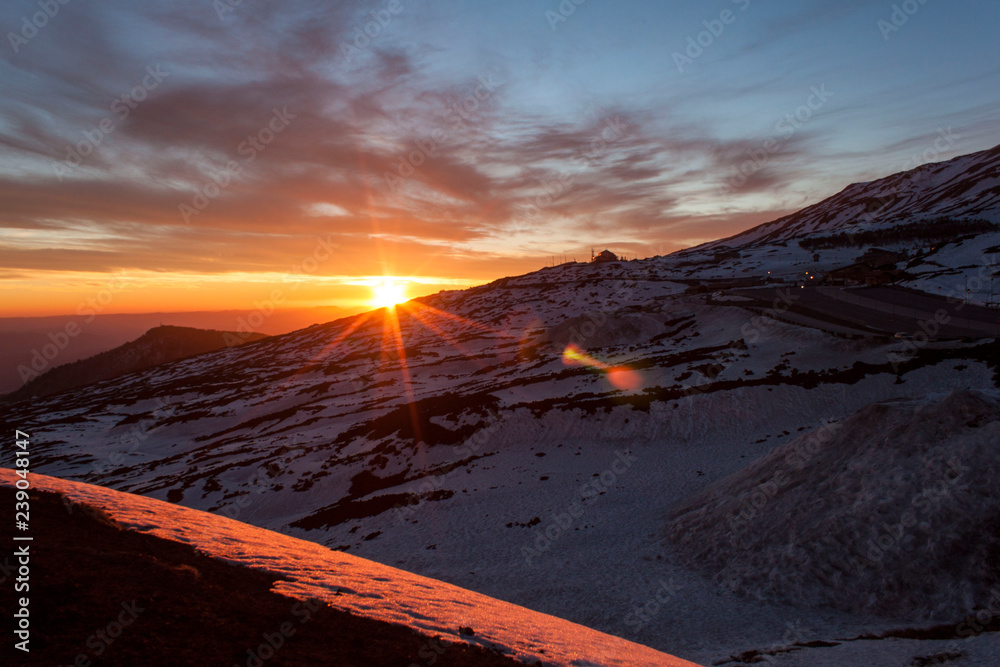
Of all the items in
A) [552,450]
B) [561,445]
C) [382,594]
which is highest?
[382,594]

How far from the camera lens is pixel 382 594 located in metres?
13.8

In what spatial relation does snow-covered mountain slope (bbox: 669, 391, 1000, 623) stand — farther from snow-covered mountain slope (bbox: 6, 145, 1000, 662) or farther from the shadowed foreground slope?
the shadowed foreground slope

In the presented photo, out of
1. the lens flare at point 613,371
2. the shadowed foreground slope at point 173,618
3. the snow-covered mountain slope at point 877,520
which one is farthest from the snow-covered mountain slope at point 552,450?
the shadowed foreground slope at point 173,618

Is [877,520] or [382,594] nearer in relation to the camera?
[382,594]

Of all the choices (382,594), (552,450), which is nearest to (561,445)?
(552,450)

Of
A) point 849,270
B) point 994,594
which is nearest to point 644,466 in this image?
point 994,594

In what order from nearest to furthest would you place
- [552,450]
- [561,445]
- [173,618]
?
[173,618] → [552,450] → [561,445]

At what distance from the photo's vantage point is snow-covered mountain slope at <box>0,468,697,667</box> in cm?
1205

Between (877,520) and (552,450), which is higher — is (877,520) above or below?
above

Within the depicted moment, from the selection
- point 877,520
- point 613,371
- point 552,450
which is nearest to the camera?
point 877,520

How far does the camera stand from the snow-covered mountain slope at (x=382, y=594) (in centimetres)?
1205

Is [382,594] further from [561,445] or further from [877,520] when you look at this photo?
[561,445]

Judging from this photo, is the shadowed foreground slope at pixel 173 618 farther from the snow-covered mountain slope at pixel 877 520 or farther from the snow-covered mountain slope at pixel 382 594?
the snow-covered mountain slope at pixel 877 520

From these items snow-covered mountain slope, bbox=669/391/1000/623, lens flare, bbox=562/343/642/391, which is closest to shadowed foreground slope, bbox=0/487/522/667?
snow-covered mountain slope, bbox=669/391/1000/623
